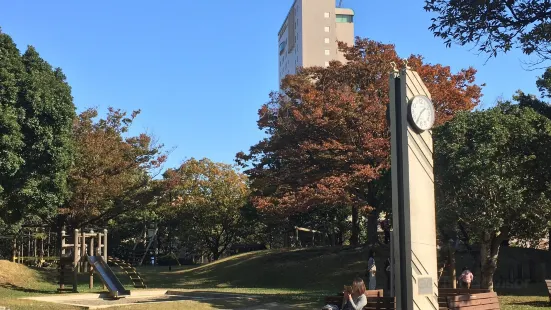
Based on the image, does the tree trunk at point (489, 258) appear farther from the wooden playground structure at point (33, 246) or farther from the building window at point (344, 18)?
the building window at point (344, 18)

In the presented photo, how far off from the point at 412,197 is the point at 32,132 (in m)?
16.2

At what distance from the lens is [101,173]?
28.8 metres

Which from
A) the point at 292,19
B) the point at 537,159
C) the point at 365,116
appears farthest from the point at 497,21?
the point at 292,19

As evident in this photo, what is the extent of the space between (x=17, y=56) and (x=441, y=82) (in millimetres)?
17213

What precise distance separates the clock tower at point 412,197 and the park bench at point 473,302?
2495 mm

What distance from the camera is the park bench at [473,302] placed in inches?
456

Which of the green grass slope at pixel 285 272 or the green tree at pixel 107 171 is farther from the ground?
the green tree at pixel 107 171

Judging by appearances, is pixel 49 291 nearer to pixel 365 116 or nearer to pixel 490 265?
pixel 365 116

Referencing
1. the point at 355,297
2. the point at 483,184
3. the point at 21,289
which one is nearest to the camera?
the point at 355,297

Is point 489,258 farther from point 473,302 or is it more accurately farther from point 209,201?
point 209,201

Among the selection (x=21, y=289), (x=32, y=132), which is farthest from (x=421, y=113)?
(x=21, y=289)

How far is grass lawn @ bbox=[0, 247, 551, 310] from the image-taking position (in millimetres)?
17547

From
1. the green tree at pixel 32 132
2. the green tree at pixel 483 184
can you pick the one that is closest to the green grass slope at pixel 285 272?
the green tree at pixel 483 184

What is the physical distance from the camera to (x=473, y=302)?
11938mm
